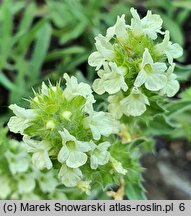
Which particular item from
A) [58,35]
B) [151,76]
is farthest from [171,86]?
[58,35]

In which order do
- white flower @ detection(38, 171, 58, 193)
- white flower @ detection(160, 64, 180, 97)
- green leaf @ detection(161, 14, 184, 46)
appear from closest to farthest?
1. white flower @ detection(160, 64, 180, 97)
2. white flower @ detection(38, 171, 58, 193)
3. green leaf @ detection(161, 14, 184, 46)

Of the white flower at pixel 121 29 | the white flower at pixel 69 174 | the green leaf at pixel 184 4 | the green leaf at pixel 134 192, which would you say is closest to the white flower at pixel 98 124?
the white flower at pixel 69 174

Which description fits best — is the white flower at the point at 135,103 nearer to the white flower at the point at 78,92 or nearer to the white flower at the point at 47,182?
the white flower at the point at 78,92

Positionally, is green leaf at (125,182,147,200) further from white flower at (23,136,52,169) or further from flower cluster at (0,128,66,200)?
white flower at (23,136,52,169)

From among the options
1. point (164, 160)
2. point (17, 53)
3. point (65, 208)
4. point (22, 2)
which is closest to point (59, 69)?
point (17, 53)

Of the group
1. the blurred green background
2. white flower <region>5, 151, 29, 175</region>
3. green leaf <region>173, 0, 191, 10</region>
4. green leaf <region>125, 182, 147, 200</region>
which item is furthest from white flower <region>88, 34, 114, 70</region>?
green leaf <region>173, 0, 191, 10</region>

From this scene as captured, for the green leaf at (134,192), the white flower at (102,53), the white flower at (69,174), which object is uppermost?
the white flower at (102,53)
